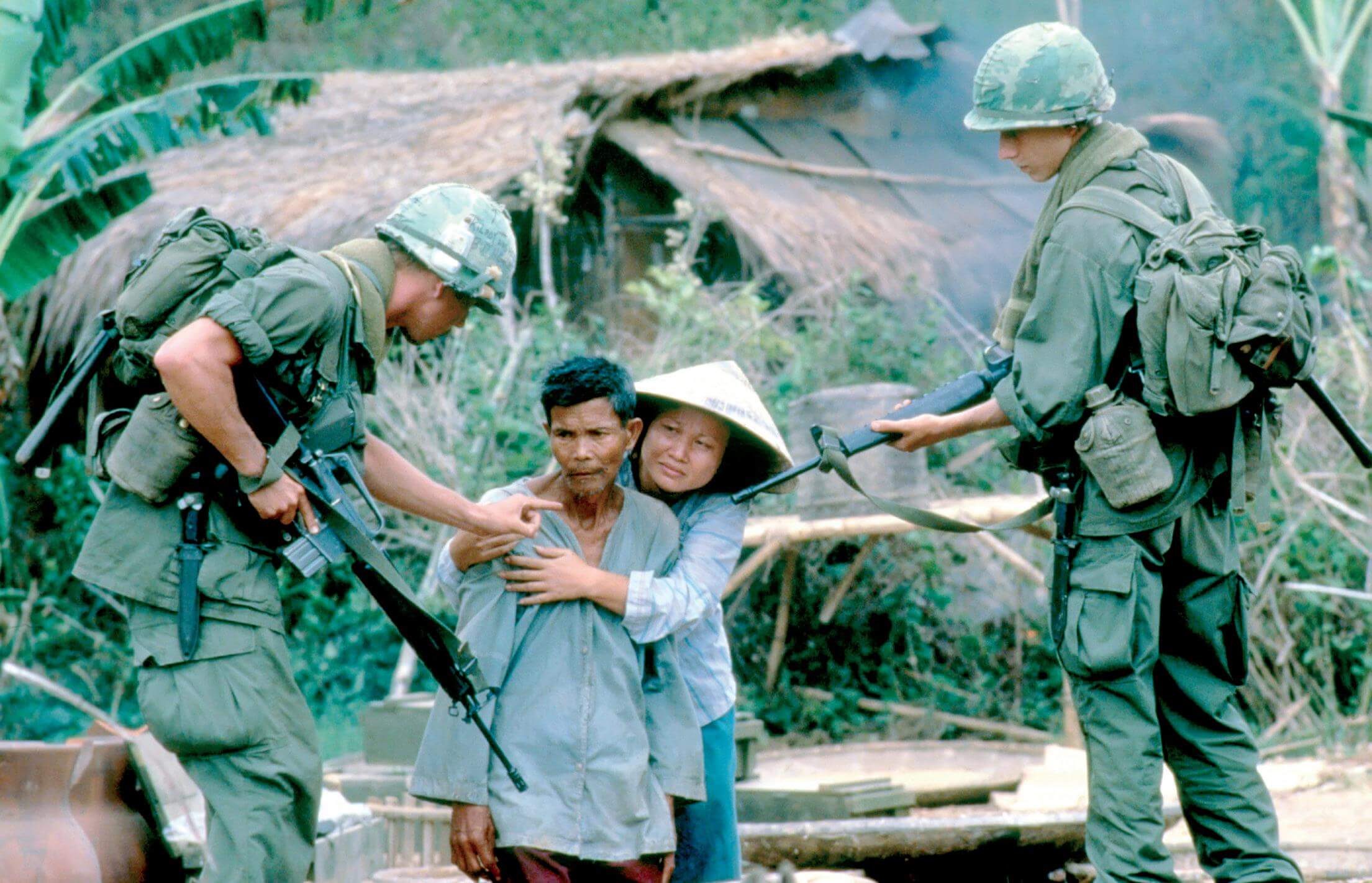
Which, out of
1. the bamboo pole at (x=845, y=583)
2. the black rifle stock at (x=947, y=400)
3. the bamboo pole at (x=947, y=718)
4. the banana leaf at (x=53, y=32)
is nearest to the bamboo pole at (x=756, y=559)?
the bamboo pole at (x=845, y=583)

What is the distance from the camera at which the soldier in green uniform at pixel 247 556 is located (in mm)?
3270

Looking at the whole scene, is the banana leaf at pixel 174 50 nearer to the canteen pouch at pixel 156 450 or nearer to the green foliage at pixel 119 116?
the green foliage at pixel 119 116

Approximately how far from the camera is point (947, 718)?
8.55 metres

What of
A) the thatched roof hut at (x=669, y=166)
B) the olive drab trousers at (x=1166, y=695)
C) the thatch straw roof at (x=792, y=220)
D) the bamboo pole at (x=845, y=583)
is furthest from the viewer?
the thatch straw roof at (x=792, y=220)

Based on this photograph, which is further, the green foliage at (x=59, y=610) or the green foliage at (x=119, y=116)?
the green foliage at (x=59, y=610)

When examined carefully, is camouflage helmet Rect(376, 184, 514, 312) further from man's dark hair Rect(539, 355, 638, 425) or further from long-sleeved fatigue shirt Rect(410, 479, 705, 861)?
long-sleeved fatigue shirt Rect(410, 479, 705, 861)

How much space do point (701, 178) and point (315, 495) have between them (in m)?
7.24

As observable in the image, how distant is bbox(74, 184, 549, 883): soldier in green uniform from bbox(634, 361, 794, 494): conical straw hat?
1.71 ft

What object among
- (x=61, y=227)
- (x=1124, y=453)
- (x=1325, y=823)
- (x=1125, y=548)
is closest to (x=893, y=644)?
(x=1325, y=823)

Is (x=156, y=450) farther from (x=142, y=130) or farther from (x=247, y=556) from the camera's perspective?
(x=142, y=130)

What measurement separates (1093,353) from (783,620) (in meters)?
5.15

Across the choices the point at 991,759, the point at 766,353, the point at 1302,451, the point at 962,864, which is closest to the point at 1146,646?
the point at 962,864

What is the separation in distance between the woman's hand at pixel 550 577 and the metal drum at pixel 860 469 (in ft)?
12.2

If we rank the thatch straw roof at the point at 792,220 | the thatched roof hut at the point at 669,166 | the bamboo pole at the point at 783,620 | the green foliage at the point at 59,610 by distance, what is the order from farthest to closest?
the thatch straw roof at the point at 792,220, the thatched roof hut at the point at 669,166, the green foliage at the point at 59,610, the bamboo pole at the point at 783,620
